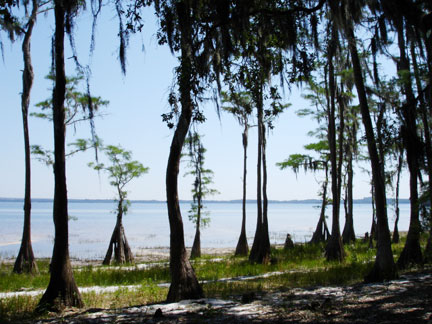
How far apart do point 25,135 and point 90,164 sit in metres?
9.05

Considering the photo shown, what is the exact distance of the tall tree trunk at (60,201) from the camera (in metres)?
7.14

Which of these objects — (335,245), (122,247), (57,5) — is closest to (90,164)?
(122,247)

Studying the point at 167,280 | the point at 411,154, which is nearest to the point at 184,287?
the point at 167,280

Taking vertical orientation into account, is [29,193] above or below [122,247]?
above

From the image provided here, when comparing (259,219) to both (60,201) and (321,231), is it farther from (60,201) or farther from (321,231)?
(60,201)

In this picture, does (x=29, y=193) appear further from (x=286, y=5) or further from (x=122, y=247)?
(x=286, y=5)

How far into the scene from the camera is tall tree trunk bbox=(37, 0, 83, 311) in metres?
7.14

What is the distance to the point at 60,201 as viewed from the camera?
748 centimetres

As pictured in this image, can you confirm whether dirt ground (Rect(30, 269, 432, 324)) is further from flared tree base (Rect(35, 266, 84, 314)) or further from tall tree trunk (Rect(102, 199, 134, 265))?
tall tree trunk (Rect(102, 199, 134, 265))

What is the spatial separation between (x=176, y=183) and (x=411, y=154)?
565cm

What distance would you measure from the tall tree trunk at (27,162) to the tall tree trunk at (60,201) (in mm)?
6682

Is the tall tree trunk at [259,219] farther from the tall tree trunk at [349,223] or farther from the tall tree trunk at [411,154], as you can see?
the tall tree trunk at [349,223]

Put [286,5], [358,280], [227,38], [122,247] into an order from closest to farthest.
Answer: [227,38], [286,5], [358,280], [122,247]

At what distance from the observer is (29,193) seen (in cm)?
1398
